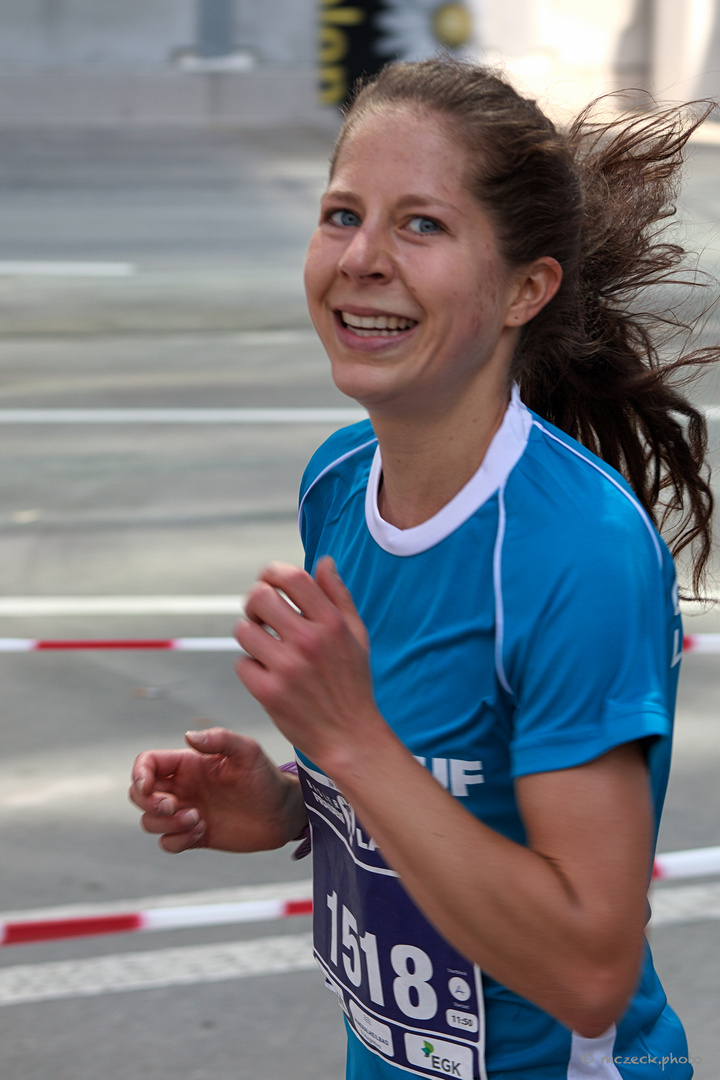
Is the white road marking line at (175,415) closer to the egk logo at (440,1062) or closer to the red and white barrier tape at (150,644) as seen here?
the red and white barrier tape at (150,644)

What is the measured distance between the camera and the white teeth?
1787 mm

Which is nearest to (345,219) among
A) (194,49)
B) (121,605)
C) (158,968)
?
(158,968)

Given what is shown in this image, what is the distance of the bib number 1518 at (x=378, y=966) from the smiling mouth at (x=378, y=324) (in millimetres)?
771

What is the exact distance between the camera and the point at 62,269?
51.2 feet

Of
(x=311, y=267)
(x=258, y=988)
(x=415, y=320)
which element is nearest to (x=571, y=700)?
(x=415, y=320)

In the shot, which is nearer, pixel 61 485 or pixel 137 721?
pixel 137 721

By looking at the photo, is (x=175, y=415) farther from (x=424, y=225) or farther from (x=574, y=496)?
(x=574, y=496)

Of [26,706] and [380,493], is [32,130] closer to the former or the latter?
[26,706]

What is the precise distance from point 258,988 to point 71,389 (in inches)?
287

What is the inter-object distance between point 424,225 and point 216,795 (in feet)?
3.09

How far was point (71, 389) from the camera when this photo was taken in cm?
1044

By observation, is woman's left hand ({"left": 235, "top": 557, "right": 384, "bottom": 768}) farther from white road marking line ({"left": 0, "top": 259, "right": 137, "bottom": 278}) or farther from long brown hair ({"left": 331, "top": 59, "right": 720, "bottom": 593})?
white road marking line ({"left": 0, "top": 259, "right": 137, "bottom": 278})

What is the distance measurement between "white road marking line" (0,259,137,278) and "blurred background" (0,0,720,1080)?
67 millimetres

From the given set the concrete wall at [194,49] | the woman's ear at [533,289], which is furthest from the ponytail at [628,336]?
the concrete wall at [194,49]
